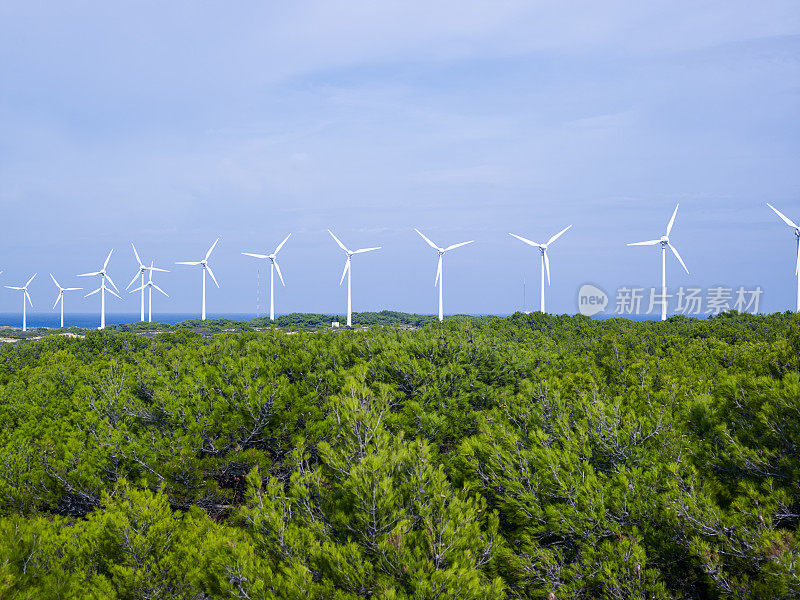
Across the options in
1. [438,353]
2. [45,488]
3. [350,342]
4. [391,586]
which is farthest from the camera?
[350,342]

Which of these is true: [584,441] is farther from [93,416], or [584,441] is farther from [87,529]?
[93,416]

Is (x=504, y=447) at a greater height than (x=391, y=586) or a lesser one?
greater

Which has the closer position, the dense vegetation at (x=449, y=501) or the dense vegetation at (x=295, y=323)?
the dense vegetation at (x=449, y=501)

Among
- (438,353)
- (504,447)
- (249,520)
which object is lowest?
(249,520)

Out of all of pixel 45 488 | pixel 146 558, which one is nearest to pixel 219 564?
pixel 146 558

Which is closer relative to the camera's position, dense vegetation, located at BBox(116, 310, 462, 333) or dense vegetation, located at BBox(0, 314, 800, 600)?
dense vegetation, located at BBox(0, 314, 800, 600)

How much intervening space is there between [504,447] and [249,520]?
16.0ft

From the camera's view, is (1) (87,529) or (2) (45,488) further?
(2) (45,488)

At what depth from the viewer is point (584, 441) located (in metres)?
10.1

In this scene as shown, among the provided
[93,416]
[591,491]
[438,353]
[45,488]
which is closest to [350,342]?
[438,353]

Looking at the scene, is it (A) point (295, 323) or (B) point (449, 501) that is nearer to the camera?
(B) point (449, 501)

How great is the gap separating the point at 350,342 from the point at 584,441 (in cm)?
957

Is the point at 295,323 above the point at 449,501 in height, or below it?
below

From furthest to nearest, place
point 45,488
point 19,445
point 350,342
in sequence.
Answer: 1. point 350,342
2. point 19,445
3. point 45,488
